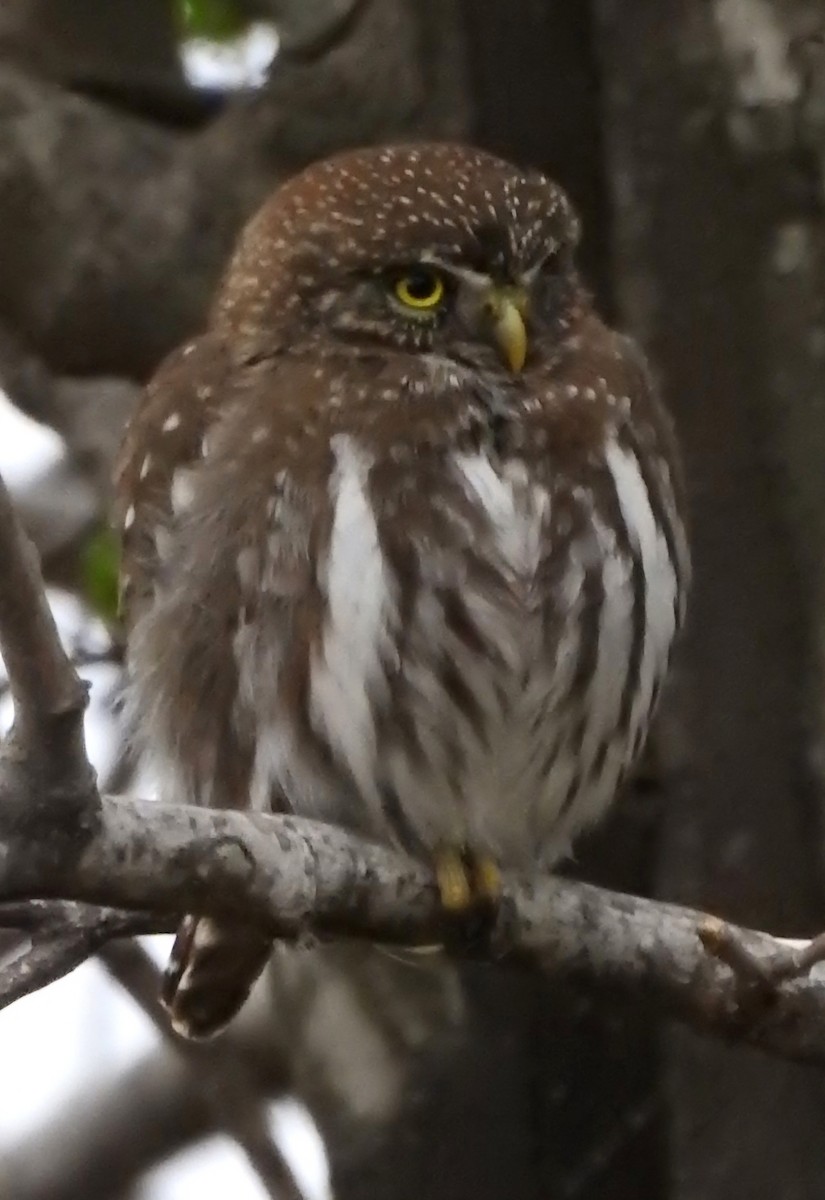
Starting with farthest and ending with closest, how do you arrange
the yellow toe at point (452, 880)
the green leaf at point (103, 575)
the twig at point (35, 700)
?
1. the green leaf at point (103, 575)
2. the yellow toe at point (452, 880)
3. the twig at point (35, 700)

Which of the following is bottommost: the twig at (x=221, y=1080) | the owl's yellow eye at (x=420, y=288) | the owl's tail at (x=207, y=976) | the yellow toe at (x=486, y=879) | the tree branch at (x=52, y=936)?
the twig at (x=221, y=1080)

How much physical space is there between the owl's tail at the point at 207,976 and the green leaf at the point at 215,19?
6.49 ft

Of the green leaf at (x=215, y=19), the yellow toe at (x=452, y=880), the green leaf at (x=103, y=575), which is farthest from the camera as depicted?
the green leaf at (x=215, y=19)

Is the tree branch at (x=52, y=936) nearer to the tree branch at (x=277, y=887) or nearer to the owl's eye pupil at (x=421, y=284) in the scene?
the tree branch at (x=277, y=887)

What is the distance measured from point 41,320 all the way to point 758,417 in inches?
50.7

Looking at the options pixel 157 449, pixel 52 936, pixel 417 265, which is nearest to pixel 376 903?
pixel 52 936

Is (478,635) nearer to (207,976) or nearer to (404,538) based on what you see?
(404,538)

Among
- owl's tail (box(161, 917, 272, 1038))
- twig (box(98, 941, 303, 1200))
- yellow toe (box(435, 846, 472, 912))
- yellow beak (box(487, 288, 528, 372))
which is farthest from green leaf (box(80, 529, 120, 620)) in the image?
yellow toe (box(435, 846, 472, 912))

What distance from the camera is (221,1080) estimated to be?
317cm

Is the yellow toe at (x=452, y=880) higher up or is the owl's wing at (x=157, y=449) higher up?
the owl's wing at (x=157, y=449)

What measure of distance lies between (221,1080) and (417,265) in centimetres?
118

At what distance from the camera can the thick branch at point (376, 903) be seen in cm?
204

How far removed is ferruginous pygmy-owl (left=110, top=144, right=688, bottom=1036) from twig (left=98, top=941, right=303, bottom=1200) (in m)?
0.14

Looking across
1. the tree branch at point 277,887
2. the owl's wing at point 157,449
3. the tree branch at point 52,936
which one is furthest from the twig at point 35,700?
the owl's wing at point 157,449
